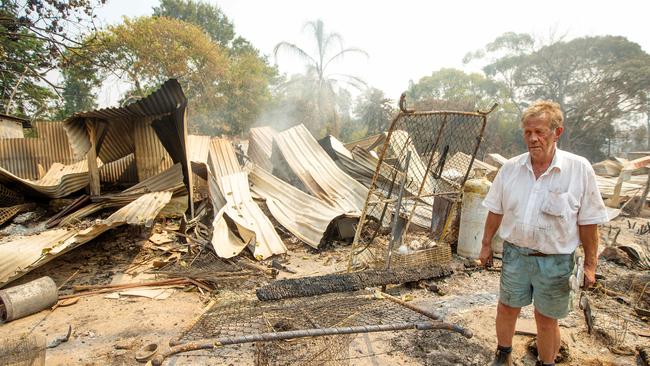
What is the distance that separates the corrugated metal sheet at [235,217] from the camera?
573 cm

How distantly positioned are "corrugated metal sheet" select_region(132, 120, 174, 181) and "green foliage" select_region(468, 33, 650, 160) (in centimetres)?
2501

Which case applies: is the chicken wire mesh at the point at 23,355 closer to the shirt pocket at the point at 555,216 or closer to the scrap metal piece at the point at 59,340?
the scrap metal piece at the point at 59,340

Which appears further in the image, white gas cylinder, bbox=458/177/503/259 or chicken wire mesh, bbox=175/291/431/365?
white gas cylinder, bbox=458/177/503/259

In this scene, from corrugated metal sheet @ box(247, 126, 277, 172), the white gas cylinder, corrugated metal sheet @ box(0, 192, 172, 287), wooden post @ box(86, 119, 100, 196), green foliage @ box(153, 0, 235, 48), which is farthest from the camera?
green foliage @ box(153, 0, 235, 48)

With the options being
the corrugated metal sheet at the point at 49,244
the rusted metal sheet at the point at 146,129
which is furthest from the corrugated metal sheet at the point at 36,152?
the corrugated metal sheet at the point at 49,244

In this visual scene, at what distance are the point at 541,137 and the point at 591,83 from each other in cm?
2694

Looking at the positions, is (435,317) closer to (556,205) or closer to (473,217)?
(556,205)

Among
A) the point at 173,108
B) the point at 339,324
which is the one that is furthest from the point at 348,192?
the point at 339,324

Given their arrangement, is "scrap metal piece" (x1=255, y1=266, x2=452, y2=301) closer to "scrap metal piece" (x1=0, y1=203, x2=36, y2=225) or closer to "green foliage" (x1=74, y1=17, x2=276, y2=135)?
"scrap metal piece" (x1=0, y1=203, x2=36, y2=225)

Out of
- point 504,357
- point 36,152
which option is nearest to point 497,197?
point 504,357

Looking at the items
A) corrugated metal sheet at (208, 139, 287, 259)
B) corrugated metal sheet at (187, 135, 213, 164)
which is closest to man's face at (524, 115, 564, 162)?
corrugated metal sheet at (208, 139, 287, 259)

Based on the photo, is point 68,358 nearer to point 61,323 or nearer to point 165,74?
point 61,323

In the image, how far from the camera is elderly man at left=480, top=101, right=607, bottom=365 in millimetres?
2246

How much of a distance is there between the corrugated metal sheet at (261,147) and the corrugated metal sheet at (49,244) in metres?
3.94
